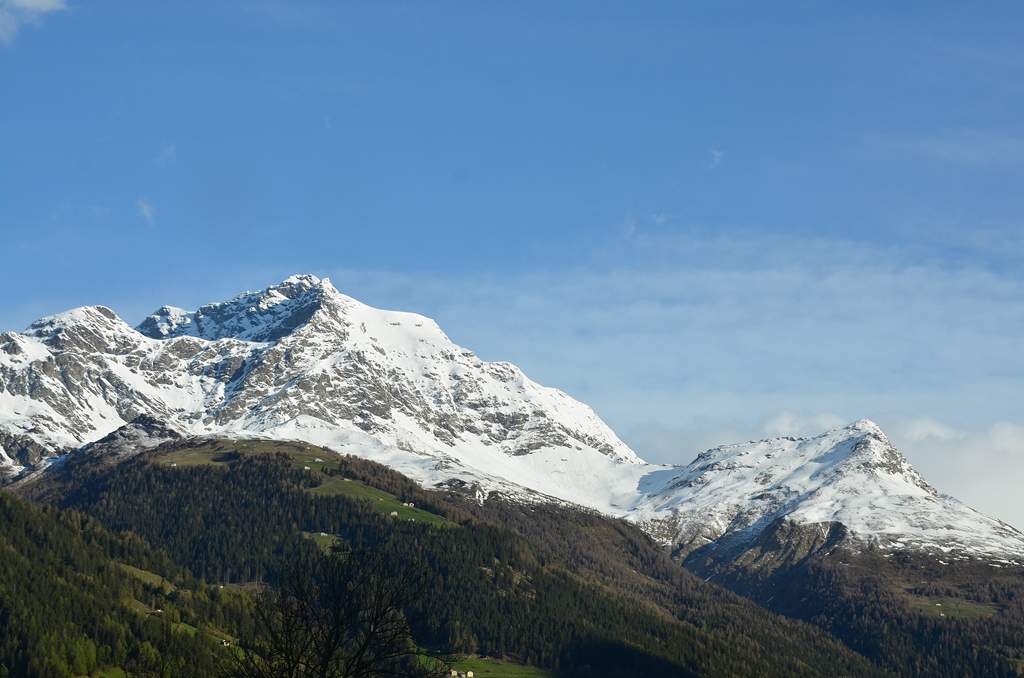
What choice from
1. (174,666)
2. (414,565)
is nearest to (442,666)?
(414,565)

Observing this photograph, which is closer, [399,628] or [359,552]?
[399,628]

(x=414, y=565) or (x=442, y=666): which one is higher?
(x=414, y=565)

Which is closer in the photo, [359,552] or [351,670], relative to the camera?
[351,670]

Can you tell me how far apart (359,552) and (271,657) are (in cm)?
792

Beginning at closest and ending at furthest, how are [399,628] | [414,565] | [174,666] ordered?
[399,628] → [414,565] → [174,666]

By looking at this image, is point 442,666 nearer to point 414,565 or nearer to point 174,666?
point 414,565

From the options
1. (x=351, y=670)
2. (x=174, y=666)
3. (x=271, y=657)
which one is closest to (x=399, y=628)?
(x=351, y=670)

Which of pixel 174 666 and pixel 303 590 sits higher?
pixel 303 590

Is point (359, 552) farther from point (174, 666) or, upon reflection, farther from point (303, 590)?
point (174, 666)

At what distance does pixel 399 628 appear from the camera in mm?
71438

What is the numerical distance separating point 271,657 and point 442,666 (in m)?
10.0

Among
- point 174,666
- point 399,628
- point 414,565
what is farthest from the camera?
point 174,666

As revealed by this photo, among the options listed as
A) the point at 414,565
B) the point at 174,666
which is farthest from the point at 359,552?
the point at 174,666

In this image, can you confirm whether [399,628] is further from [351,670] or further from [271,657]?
[271,657]
